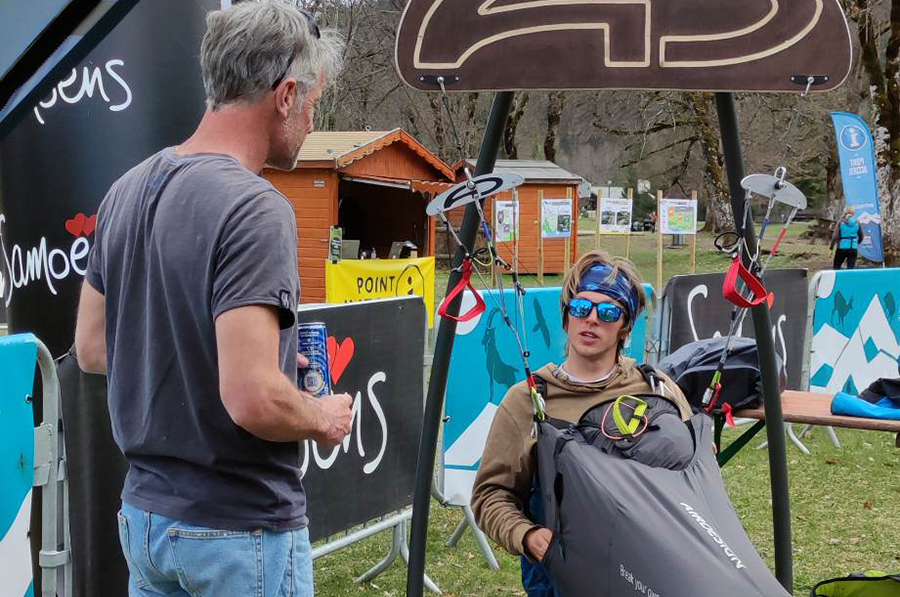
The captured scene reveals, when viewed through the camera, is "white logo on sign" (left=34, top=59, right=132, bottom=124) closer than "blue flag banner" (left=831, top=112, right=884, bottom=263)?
Yes

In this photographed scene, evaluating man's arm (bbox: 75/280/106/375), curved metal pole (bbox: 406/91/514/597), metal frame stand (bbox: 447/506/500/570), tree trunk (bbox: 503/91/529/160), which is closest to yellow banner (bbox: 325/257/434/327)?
metal frame stand (bbox: 447/506/500/570)

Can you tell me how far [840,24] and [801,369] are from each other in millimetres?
4497

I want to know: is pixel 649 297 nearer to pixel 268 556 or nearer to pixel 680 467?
pixel 680 467

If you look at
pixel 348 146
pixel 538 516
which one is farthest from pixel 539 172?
pixel 538 516

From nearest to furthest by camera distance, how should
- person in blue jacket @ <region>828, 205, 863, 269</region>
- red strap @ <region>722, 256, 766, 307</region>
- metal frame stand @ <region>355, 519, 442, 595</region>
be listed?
red strap @ <region>722, 256, 766, 307</region>
metal frame stand @ <region>355, 519, 442, 595</region>
person in blue jacket @ <region>828, 205, 863, 269</region>

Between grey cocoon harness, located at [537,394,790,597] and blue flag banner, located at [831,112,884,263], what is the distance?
632 inches

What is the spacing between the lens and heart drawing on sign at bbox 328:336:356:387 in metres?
3.79

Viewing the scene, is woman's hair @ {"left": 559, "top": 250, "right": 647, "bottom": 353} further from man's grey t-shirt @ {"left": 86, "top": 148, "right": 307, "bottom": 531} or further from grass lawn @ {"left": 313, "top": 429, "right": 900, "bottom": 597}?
grass lawn @ {"left": 313, "top": 429, "right": 900, "bottom": 597}

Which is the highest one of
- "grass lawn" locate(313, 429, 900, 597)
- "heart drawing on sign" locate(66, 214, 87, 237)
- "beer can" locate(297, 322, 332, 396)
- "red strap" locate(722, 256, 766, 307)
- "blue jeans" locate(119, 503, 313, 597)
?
"heart drawing on sign" locate(66, 214, 87, 237)

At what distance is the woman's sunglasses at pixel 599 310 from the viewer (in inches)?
116

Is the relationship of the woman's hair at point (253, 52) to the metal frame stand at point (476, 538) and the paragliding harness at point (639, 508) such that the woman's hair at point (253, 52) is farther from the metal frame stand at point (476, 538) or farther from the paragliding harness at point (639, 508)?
the metal frame stand at point (476, 538)

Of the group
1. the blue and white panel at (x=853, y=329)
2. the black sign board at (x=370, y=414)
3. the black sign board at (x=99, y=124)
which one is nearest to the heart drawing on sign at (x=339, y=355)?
the black sign board at (x=370, y=414)

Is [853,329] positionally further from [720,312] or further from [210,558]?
[210,558]

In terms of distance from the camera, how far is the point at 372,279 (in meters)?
10.5
